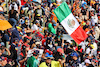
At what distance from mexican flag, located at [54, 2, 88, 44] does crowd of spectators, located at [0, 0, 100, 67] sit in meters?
0.62

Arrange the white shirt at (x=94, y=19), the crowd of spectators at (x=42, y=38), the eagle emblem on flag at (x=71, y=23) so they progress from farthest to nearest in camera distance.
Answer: the white shirt at (x=94, y=19) → the eagle emblem on flag at (x=71, y=23) → the crowd of spectators at (x=42, y=38)

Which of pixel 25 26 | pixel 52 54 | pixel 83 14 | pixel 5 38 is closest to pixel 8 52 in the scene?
pixel 5 38

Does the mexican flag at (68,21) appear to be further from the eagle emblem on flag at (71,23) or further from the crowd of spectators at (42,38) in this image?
the crowd of spectators at (42,38)

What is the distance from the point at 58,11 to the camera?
4.51 metres

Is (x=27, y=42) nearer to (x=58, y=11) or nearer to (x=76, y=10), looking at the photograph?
(x=58, y=11)

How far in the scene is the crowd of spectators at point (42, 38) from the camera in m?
4.18

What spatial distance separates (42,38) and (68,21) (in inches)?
46.5

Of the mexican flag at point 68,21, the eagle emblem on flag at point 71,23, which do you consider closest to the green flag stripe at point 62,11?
the mexican flag at point 68,21

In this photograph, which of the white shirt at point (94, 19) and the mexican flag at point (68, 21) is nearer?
the mexican flag at point (68, 21)

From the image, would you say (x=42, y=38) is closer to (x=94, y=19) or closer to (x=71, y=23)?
(x=71, y=23)

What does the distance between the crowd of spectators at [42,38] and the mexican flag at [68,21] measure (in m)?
0.62

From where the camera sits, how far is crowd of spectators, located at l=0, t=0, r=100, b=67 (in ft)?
13.7

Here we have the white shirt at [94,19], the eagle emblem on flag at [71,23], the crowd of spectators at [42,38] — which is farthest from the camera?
the white shirt at [94,19]

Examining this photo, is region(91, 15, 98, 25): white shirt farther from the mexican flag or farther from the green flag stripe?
the green flag stripe
